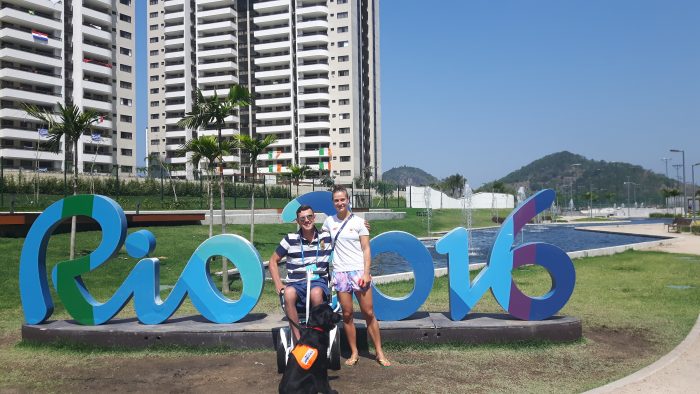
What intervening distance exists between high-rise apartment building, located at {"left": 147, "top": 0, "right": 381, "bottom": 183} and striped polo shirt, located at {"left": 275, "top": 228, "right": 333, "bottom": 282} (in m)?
70.5

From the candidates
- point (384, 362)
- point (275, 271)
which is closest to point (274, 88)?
point (275, 271)

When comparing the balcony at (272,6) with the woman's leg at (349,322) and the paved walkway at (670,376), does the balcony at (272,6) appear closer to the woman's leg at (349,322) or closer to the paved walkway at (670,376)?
the woman's leg at (349,322)

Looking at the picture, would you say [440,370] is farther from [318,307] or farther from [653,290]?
→ [653,290]

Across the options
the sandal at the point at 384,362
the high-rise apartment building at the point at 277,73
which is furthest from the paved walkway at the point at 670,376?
the high-rise apartment building at the point at 277,73

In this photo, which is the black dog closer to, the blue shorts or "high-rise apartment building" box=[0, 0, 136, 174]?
the blue shorts

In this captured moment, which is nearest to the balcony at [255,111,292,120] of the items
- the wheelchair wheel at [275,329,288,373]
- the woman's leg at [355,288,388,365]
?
Result: the woman's leg at [355,288,388,365]

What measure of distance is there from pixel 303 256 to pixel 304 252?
48 mm

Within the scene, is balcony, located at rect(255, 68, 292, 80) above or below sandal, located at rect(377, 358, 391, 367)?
above

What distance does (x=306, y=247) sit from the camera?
6.39 m

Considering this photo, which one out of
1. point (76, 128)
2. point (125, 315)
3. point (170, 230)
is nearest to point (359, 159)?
point (170, 230)

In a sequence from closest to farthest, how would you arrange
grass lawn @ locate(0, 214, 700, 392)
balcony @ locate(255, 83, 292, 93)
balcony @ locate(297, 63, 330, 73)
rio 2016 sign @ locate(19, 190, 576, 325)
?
grass lawn @ locate(0, 214, 700, 392), rio 2016 sign @ locate(19, 190, 576, 325), balcony @ locate(297, 63, 330, 73), balcony @ locate(255, 83, 292, 93)

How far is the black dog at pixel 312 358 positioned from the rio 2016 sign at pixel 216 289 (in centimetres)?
233

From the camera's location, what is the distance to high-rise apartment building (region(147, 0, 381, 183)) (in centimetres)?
7956

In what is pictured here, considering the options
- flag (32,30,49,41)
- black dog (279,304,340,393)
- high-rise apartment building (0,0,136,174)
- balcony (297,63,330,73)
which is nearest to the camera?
black dog (279,304,340,393)
